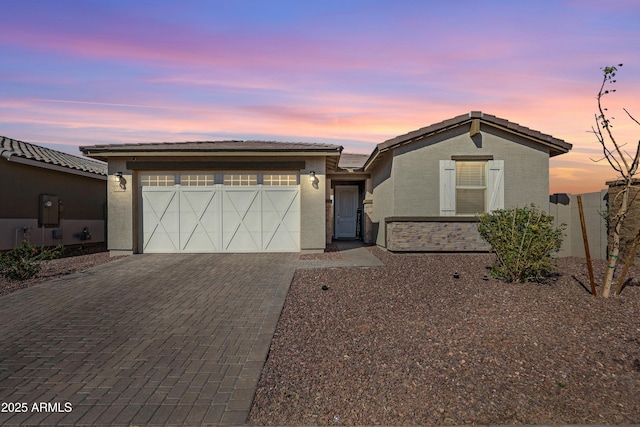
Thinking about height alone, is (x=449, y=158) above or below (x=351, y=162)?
below

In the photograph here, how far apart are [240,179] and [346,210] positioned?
26.8ft

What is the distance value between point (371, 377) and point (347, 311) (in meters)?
2.18

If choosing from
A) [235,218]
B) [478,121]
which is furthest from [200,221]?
[478,121]

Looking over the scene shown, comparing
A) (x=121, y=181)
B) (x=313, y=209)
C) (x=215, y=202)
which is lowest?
(x=313, y=209)

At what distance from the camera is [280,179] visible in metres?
13.4

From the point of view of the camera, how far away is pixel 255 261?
37.4 ft

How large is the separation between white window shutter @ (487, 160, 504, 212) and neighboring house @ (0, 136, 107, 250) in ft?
48.6

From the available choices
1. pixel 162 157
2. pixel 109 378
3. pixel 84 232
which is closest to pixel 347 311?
pixel 109 378

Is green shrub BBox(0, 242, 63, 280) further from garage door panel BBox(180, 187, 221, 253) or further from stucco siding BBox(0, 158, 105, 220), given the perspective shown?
stucco siding BBox(0, 158, 105, 220)

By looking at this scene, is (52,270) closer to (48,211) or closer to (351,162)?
(48,211)

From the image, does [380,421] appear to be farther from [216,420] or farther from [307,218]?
[307,218]

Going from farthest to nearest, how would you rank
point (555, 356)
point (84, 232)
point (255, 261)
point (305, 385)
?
point (84, 232), point (255, 261), point (555, 356), point (305, 385)

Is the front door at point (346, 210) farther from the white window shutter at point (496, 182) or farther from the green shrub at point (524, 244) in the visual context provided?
the green shrub at point (524, 244)

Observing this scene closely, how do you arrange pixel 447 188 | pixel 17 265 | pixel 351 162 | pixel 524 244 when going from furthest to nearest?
pixel 351 162
pixel 447 188
pixel 17 265
pixel 524 244
